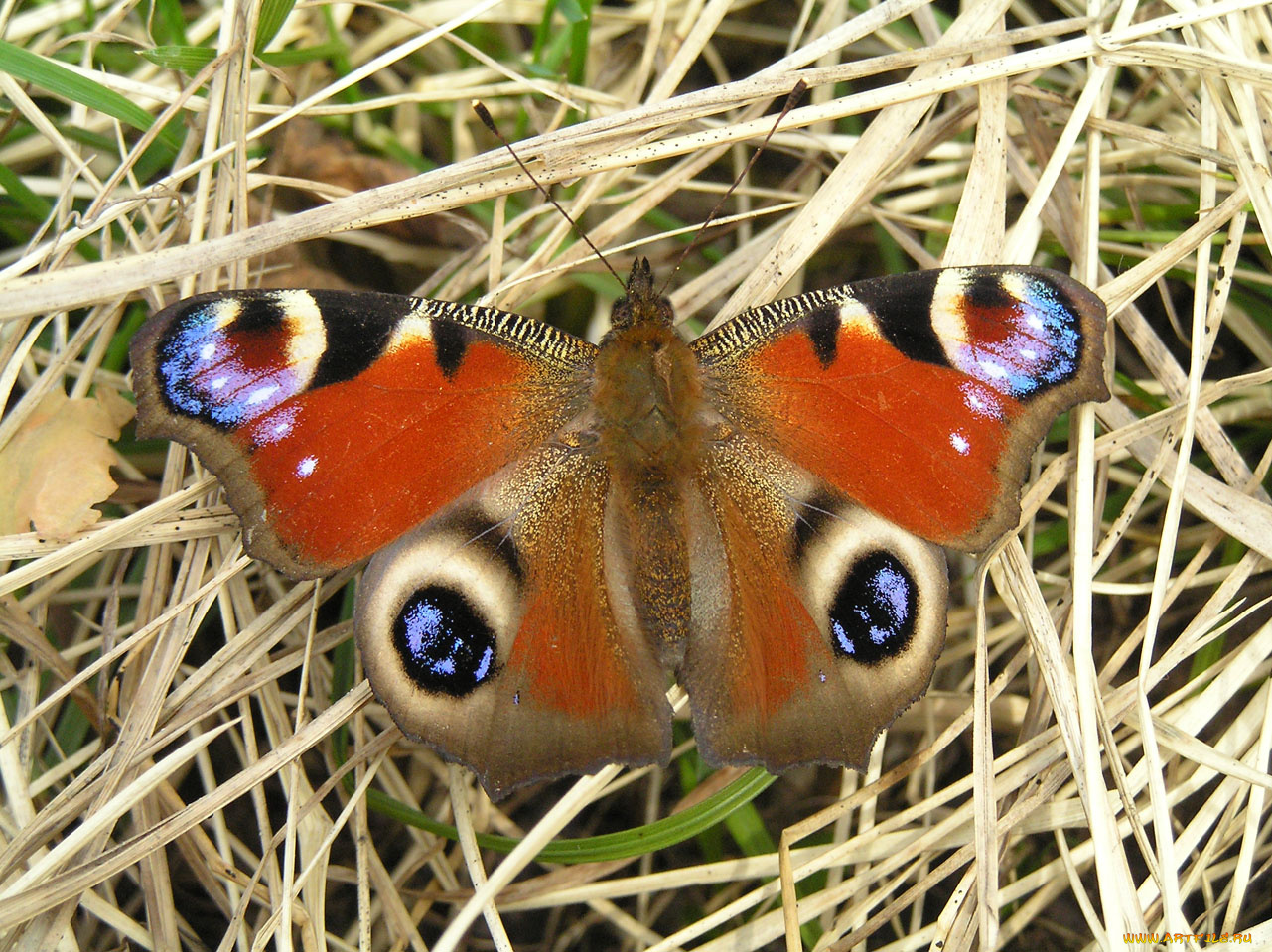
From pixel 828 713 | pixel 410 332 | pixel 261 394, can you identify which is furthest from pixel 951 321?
pixel 261 394

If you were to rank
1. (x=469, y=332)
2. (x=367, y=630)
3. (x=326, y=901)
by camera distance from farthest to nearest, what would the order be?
(x=326, y=901), (x=469, y=332), (x=367, y=630)

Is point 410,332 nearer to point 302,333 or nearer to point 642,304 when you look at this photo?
point 302,333

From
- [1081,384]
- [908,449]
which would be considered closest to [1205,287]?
[1081,384]

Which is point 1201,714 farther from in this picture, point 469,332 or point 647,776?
point 469,332

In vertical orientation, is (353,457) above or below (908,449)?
below

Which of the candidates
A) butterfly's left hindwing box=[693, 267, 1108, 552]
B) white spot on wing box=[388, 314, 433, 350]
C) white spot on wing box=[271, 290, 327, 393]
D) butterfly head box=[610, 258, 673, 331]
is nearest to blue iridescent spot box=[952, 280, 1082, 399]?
butterfly's left hindwing box=[693, 267, 1108, 552]

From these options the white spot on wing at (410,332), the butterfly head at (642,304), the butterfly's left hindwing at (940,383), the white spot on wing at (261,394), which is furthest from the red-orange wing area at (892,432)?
the white spot on wing at (261,394)
